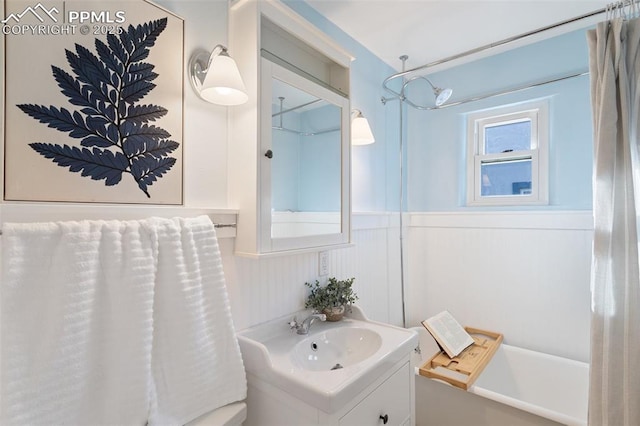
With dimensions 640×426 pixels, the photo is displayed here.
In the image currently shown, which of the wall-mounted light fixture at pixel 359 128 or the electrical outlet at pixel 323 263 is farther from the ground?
the wall-mounted light fixture at pixel 359 128

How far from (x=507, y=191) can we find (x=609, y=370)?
3.90ft

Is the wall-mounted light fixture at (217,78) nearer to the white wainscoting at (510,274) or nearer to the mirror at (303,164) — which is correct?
the mirror at (303,164)

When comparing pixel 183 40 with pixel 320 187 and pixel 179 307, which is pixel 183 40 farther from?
pixel 179 307

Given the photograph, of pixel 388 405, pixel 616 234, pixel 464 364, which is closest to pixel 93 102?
pixel 388 405

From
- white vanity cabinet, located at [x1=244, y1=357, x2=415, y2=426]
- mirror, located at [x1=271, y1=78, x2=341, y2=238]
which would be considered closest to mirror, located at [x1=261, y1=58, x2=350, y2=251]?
mirror, located at [x1=271, y1=78, x2=341, y2=238]

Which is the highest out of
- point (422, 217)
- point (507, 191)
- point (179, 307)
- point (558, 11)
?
point (558, 11)

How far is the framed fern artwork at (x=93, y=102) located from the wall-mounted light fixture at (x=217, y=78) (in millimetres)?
58

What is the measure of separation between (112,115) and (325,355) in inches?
44.5

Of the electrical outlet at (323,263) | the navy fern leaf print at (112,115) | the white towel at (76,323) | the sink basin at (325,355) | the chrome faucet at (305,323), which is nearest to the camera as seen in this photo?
the white towel at (76,323)

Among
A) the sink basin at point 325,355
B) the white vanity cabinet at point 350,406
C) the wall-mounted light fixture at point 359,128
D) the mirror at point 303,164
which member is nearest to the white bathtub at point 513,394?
→ the white vanity cabinet at point 350,406

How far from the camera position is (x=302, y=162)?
1.26m

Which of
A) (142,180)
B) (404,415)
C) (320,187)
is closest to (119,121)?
(142,180)

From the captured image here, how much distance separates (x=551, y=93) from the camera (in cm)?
193

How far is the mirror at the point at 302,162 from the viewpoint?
1.14 meters
